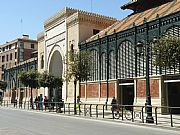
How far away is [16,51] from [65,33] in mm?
47210

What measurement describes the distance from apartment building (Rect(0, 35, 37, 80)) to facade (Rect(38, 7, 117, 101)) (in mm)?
38489

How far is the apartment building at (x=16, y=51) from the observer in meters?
85.0

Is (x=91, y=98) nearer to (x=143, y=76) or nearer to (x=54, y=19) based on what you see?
(x=143, y=76)

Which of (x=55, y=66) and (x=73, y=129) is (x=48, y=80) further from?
(x=73, y=129)

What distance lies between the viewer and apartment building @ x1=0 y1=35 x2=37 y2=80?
85.0 metres

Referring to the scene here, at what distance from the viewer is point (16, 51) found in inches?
3366

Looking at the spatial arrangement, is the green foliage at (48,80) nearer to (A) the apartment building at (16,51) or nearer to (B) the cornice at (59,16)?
(B) the cornice at (59,16)

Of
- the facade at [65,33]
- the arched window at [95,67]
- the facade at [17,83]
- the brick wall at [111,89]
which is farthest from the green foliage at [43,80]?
the facade at [17,83]

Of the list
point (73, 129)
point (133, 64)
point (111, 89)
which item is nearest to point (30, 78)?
point (111, 89)

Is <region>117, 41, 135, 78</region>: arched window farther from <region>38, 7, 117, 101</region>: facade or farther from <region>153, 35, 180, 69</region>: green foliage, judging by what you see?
<region>153, 35, 180, 69</region>: green foliage

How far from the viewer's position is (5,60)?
89562 millimetres

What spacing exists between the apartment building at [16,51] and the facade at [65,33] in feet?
126

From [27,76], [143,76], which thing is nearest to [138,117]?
[143,76]

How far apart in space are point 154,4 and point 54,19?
15.1 meters
